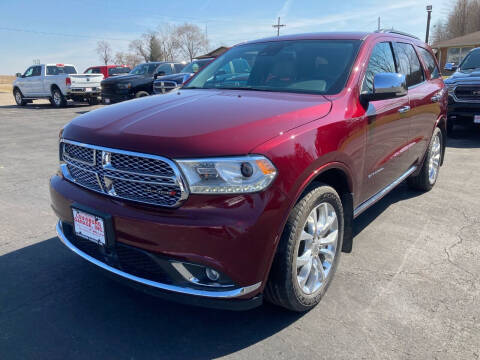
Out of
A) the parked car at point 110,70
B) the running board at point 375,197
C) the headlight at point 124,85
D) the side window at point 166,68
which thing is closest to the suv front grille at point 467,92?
the running board at point 375,197

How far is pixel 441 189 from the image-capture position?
17.3 feet

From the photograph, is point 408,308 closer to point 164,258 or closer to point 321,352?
point 321,352

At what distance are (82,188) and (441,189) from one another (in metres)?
4.55

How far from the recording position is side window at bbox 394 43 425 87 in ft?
13.2

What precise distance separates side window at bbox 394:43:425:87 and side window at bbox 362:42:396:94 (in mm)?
237

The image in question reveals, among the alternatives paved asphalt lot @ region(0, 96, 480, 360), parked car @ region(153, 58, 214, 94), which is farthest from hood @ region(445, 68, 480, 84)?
parked car @ region(153, 58, 214, 94)

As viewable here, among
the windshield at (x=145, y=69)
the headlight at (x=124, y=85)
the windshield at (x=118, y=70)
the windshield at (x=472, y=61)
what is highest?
the windshield at (x=118, y=70)

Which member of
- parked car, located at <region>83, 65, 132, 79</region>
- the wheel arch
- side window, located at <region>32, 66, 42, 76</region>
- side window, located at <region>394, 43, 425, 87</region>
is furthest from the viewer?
parked car, located at <region>83, 65, 132, 79</region>

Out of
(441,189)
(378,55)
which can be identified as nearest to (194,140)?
(378,55)

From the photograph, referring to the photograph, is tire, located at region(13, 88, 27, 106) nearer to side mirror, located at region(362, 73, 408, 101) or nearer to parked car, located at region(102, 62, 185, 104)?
parked car, located at region(102, 62, 185, 104)

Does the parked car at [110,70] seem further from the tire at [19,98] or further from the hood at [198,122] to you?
the hood at [198,122]

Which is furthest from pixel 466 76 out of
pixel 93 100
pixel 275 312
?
pixel 93 100

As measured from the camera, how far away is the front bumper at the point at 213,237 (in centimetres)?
202

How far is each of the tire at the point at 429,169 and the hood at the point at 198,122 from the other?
2.67 metres
